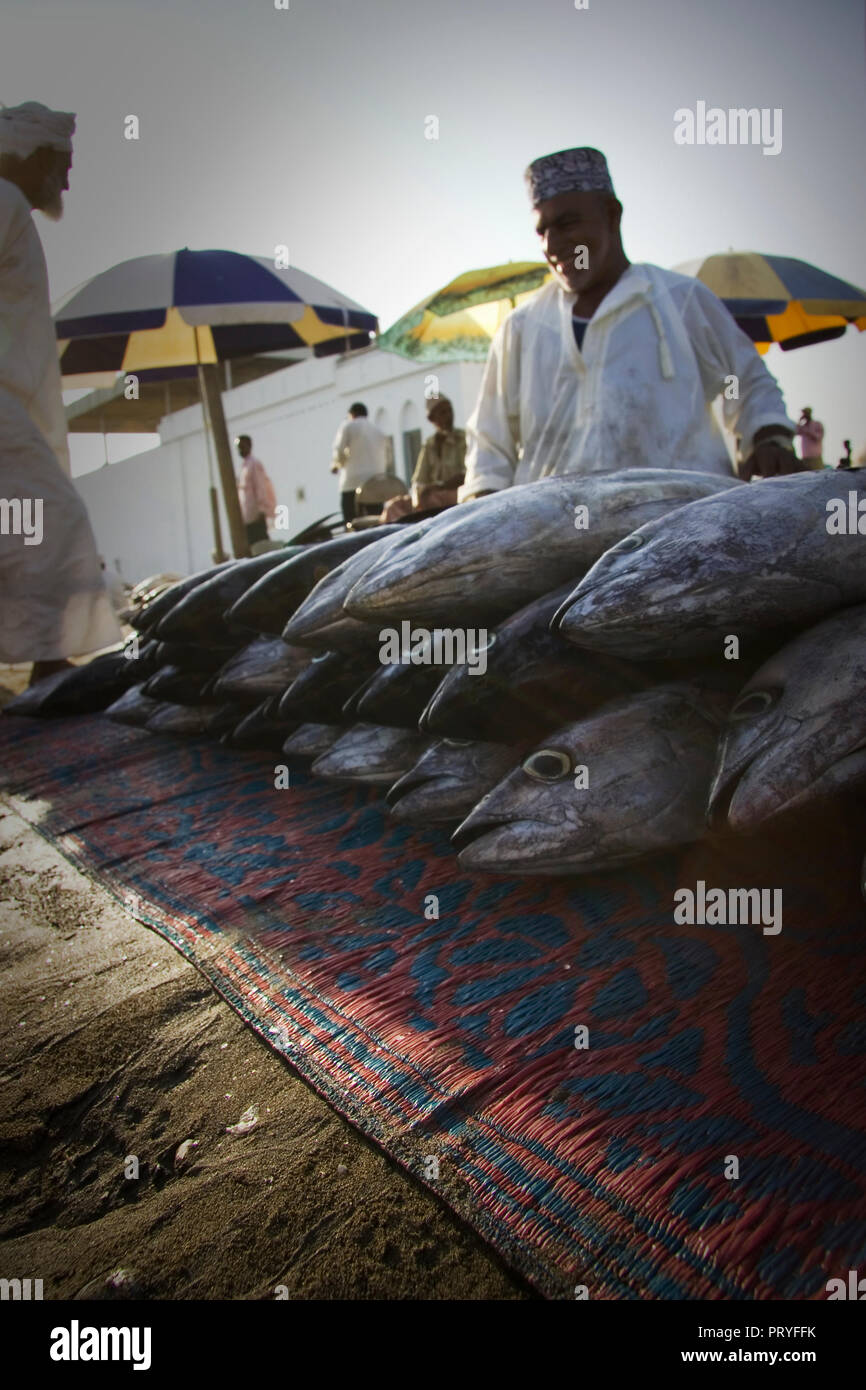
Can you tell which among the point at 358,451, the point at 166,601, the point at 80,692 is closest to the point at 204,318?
the point at 80,692

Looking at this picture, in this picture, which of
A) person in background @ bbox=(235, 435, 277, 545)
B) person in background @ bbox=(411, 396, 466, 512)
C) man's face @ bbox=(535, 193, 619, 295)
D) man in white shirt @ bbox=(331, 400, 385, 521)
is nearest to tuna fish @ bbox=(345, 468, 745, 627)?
man's face @ bbox=(535, 193, 619, 295)

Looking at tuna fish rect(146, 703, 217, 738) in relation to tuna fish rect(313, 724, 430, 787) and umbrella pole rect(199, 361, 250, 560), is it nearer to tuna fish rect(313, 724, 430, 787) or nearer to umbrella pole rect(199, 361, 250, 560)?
tuna fish rect(313, 724, 430, 787)

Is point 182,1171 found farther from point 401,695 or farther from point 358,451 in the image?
point 358,451

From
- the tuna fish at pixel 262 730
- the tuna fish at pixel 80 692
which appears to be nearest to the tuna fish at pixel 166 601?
the tuna fish at pixel 262 730

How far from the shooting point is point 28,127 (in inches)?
164

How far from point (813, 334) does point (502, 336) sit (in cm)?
854

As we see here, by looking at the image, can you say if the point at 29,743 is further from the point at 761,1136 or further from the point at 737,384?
the point at 761,1136

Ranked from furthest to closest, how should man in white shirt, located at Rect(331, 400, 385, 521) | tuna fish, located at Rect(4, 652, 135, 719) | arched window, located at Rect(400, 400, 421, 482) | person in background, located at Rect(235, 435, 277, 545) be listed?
arched window, located at Rect(400, 400, 421, 482) < person in background, located at Rect(235, 435, 277, 545) < man in white shirt, located at Rect(331, 400, 385, 521) < tuna fish, located at Rect(4, 652, 135, 719)

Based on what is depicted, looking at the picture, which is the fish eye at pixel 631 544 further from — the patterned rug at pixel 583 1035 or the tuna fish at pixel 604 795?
the patterned rug at pixel 583 1035

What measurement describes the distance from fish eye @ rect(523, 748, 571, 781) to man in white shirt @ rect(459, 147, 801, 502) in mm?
1907

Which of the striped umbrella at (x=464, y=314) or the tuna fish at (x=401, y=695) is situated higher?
the striped umbrella at (x=464, y=314)

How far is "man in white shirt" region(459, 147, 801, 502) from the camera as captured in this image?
10.5 ft

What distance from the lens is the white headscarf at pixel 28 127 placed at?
414 centimetres

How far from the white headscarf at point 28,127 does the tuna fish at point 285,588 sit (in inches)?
119
